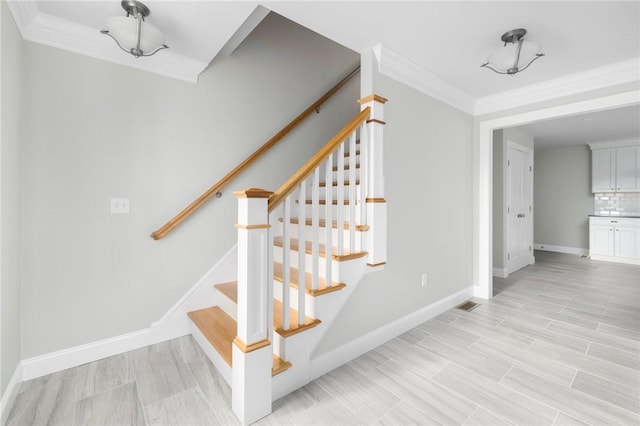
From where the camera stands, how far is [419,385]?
70.9 inches

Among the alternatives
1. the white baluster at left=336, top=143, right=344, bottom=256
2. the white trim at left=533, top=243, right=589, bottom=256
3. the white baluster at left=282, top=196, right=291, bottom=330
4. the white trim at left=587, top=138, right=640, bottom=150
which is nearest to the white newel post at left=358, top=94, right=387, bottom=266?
the white baluster at left=336, top=143, right=344, bottom=256

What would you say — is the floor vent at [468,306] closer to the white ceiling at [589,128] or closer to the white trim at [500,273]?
the white trim at [500,273]

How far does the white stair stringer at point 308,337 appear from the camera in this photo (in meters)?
1.70

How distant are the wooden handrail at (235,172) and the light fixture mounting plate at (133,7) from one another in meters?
1.23

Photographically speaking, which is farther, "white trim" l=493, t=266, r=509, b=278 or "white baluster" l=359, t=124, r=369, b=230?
"white trim" l=493, t=266, r=509, b=278

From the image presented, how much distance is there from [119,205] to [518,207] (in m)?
5.49

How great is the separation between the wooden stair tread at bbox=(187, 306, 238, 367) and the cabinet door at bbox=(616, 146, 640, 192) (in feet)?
24.9

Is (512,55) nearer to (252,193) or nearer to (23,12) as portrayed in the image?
(252,193)

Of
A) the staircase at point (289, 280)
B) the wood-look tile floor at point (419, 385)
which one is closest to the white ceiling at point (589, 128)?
the wood-look tile floor at point (419, 385)

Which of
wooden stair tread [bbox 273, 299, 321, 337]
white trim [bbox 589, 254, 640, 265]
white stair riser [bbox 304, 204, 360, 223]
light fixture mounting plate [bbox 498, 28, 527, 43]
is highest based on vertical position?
light fixture mounting plate [bbox 498, 28, 527, 43]

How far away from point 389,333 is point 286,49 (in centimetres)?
290

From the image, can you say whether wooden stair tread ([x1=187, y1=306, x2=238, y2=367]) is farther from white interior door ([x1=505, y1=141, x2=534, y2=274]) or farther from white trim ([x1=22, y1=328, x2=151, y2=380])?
white interior door ([x1=505, y1=141, x2=534, y2=274])

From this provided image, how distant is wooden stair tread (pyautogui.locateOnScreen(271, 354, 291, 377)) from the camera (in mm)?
1606

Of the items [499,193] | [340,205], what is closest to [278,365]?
[340,205]
